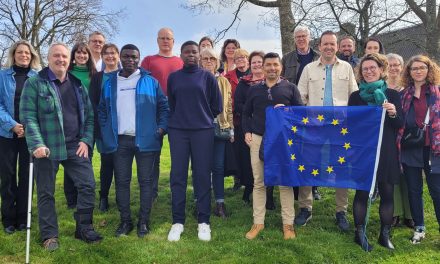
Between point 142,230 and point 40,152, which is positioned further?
point 142,230

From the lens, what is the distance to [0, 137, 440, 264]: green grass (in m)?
5.30

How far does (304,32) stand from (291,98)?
5.72 ft

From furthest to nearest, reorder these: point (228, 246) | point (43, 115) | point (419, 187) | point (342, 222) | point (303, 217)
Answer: point (303, 217)
point (342, 222)
point (419, 187)
point (228, 246)
point (43, 115)

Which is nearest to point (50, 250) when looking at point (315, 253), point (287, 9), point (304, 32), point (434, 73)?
point (315, 253)

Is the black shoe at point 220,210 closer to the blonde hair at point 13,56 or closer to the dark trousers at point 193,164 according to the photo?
the dark trousers at point 193,164

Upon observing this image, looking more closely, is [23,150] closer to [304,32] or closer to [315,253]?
[315,253]

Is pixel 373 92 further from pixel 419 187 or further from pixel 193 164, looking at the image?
pixel 193 164

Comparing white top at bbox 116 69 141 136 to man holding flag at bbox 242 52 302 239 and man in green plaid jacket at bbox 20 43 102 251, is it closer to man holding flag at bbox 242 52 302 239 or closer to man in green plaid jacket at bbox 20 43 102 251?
man in green plaid jacket at bbox 20 43 102 251

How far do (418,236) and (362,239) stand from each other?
0.87 m

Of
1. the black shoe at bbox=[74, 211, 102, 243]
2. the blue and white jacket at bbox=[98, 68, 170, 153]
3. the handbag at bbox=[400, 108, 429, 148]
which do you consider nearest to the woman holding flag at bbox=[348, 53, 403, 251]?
the handbag at bbox=[400, 108, 429, 148]

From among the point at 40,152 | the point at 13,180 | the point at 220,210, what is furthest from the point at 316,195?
the point at 13,180

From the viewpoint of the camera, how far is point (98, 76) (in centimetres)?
627

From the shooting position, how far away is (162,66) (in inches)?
279

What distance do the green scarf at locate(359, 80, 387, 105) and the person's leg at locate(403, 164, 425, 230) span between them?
1087 millimetres
